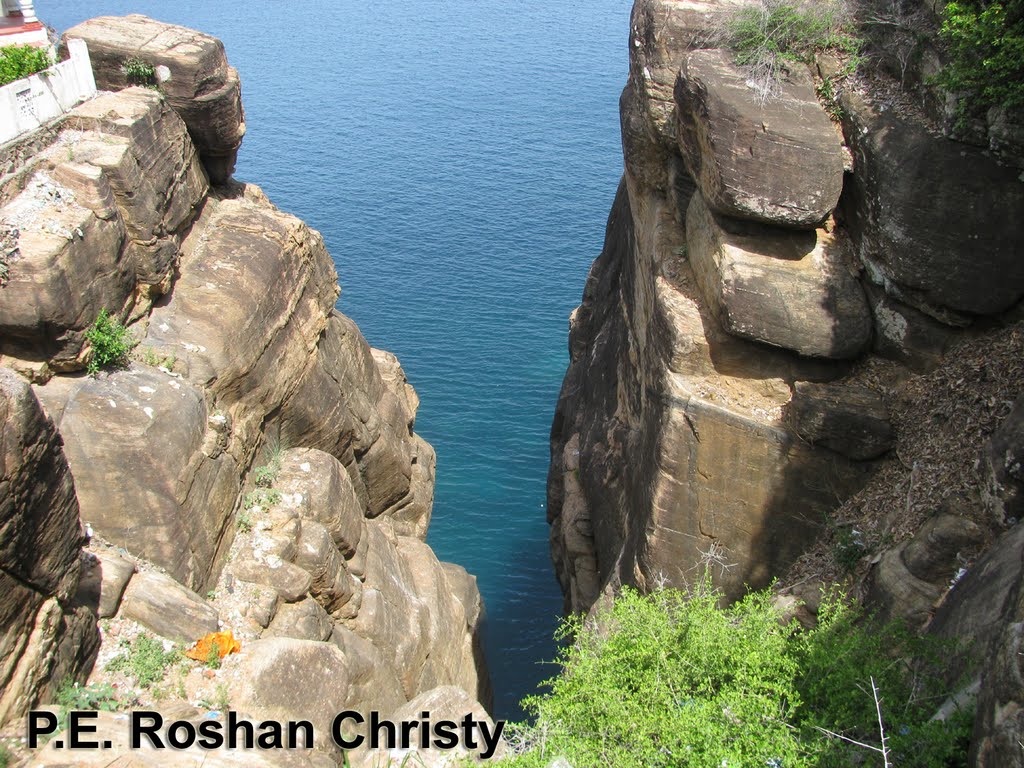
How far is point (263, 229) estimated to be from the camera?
65.2 ft

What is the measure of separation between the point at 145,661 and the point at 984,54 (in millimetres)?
14879

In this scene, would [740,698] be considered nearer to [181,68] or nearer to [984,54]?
[984,54]

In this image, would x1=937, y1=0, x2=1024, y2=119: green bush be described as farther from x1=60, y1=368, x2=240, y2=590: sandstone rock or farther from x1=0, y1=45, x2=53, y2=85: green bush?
x1=0, y1=45, x2=53, y2=85: green bush

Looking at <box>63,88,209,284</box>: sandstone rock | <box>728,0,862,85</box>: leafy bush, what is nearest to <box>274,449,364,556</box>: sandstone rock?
<box>63,88,209,284</box>: sandstone rock

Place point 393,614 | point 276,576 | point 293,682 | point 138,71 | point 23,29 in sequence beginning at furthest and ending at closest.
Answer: point 23,29 → point 138,71 → point 393,614 → point 276,576 → point 293,682

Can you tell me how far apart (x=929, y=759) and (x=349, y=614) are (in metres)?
11.3

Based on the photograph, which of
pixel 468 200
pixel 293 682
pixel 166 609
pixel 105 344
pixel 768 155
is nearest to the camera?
pixel 166 609

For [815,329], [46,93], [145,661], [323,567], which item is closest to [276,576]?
[323,567]

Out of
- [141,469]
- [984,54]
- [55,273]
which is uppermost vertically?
[984,54]

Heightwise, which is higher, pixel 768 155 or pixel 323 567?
pixel 768 155

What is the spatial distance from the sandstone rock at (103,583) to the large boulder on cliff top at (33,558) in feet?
2.38

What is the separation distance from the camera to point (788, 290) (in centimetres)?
1517

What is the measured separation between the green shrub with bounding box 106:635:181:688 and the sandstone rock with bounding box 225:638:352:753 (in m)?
0.94

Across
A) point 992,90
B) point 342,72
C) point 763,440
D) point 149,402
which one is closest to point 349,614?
point 149,402
